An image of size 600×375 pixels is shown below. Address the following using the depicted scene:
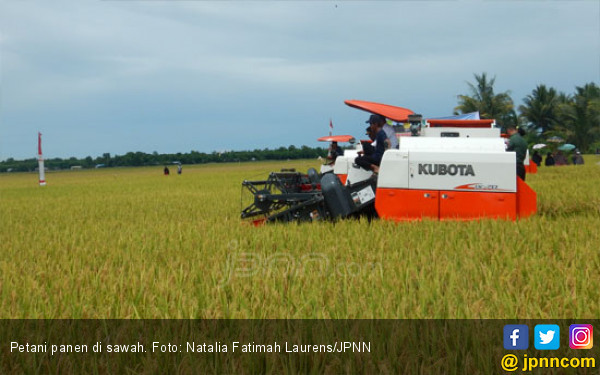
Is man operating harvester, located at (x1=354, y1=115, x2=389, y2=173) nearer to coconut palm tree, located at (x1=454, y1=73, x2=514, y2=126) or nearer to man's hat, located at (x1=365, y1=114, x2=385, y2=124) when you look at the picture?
man's hat, located at (x1=365, y1=114, x2=385, y2=124)

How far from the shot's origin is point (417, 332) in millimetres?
3168

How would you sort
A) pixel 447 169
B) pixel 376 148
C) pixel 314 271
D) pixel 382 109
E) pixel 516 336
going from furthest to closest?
pixel 382 109, pixel 376 148, pixel 447 169, pixel 314 271, pixel 516 336

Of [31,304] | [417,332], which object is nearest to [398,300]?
[417,332]

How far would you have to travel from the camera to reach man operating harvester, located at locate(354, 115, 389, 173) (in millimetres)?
8195

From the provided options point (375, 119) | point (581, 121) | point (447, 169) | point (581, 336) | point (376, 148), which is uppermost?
point (581, 121)

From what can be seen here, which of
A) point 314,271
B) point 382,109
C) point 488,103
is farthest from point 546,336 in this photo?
point 488,103

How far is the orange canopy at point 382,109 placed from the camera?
344 inches

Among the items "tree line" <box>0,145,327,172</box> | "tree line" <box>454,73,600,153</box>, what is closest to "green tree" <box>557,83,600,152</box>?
"tree line" <box>454,73,600,153</box>

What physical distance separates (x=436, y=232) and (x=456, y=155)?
152cm

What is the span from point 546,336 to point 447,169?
16.0ft

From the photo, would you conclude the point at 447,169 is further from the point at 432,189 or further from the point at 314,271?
the point at 314,271

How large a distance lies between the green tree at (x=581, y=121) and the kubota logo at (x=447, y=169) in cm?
5904

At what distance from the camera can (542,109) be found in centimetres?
6538

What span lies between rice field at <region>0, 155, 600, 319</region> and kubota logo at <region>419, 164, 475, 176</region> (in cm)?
80
